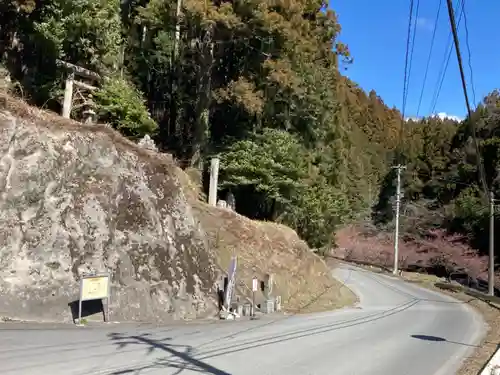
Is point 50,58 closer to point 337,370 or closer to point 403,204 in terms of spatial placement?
point 337,370

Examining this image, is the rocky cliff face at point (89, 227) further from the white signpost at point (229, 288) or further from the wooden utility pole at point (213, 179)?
the wooden utility pole at point (213, 179)

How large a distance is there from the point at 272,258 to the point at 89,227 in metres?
10.0

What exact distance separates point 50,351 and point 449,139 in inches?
2170

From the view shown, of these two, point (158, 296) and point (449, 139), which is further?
point (449, 139)

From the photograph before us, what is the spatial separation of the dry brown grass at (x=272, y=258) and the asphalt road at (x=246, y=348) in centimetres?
365

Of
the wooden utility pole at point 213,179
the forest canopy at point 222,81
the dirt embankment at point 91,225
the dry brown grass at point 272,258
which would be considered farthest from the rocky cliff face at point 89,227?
the wooden utility pole at point 213,179

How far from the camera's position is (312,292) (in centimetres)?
2330

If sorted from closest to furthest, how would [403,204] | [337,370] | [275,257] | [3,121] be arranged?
[337,370]
[3,121]
[275,257]
[403,204]

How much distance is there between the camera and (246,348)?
1052 centimetres

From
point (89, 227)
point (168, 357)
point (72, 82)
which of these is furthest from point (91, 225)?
point (72, 82)

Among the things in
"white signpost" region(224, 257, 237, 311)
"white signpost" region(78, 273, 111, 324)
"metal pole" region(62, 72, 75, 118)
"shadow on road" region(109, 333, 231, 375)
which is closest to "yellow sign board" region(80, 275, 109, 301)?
"white signpost" region(78, 273, 111, 324)

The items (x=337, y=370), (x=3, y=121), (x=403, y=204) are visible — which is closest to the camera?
(x=337, y=370)

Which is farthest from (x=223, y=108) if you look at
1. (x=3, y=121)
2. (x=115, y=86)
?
(x=3, y=121)

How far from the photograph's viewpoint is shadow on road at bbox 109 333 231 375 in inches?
318
